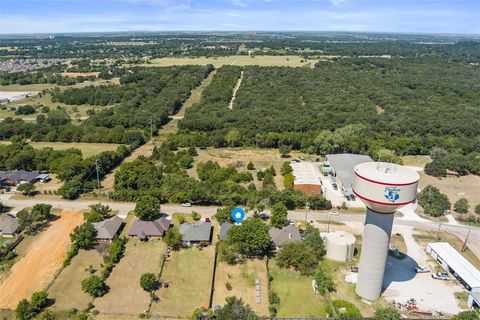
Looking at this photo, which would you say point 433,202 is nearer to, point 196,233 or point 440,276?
point 440,276

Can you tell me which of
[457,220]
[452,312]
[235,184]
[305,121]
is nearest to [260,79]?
[305,121]

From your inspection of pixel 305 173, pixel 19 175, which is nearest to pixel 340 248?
pixel 305 173

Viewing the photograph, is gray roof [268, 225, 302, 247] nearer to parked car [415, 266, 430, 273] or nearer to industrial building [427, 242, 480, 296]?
parked car [415, 266, 430, 273]

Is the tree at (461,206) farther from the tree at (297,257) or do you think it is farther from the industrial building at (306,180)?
the tree at (297,257)

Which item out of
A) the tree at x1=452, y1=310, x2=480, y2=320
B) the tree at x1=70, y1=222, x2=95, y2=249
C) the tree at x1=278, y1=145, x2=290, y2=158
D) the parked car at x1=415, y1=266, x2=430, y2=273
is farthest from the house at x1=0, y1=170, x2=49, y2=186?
the tree at x1=452, y1=310, x2=480, y2=320

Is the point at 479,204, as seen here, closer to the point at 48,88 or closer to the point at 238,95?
the point at 238,95
